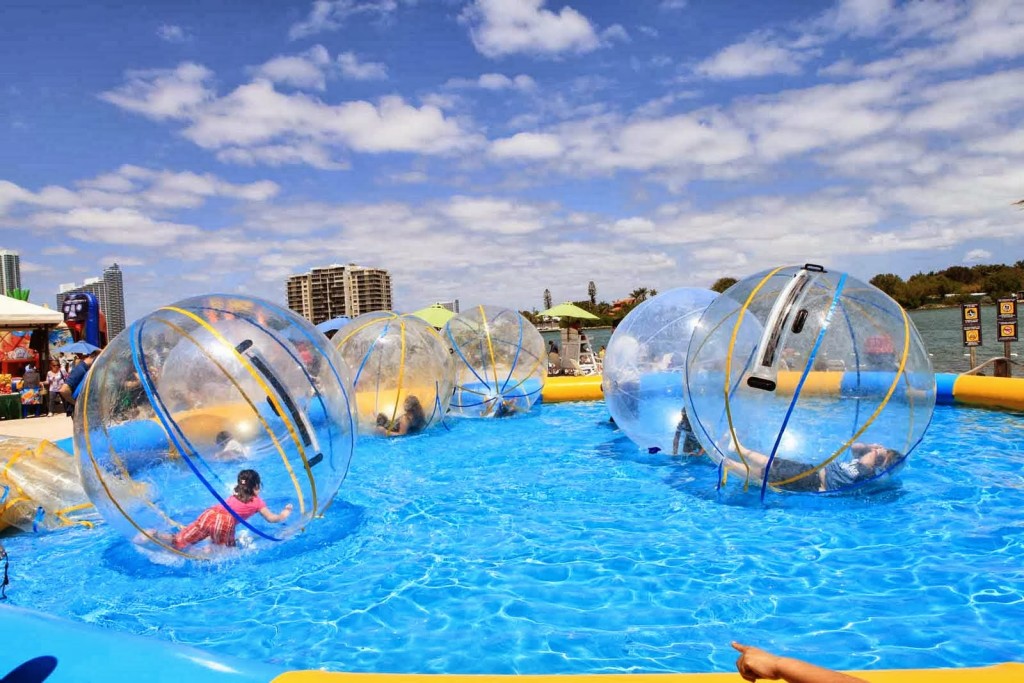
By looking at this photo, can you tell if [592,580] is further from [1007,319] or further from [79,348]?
[79,348]

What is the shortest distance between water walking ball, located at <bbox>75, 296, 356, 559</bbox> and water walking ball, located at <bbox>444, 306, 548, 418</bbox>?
706 centimetres

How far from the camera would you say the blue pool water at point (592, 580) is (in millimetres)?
4070

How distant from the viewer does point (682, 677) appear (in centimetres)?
307

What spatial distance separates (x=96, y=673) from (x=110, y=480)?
236 centimetres

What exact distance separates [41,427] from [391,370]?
29.4 ft

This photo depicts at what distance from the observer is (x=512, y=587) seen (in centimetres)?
496

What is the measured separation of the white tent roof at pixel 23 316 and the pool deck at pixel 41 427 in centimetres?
336

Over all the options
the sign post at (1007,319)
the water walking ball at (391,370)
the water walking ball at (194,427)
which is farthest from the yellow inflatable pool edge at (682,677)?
the sign post at (1007,319)

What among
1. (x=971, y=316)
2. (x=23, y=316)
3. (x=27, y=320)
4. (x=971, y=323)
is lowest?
(x=971, y=323)

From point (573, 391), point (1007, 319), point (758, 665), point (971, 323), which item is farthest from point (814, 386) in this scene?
point (1007, 319)

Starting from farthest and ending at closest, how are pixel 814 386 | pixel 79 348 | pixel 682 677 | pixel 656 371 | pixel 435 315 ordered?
1. pixel 435 315
2. pixel 79 348
3. pixel 656 371
4. pixel 814 386
5. pixel 682 677

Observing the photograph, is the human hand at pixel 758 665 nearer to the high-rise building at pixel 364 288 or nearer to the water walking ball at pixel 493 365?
the water walking ball at pixel 493 365

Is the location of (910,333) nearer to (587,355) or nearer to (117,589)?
(117,589)

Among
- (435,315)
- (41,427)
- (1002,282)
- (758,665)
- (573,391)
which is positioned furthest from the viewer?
(1002,282)
